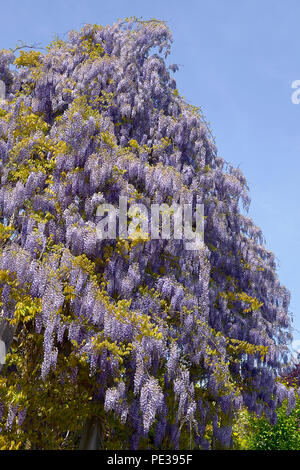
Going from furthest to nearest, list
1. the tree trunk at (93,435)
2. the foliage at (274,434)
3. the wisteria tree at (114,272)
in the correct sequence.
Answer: the foliage at (274,434)
the tree trunk at (93,435)
the wisteria tree at (114,272)

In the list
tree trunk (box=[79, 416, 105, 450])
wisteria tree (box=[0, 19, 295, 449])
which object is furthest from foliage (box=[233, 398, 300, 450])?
tree trunk (box=[79, 416, 105, 450])

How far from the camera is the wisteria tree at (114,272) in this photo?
8.98m

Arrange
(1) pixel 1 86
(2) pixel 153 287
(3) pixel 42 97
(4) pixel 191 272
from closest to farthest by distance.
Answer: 1. (2) pixel 153 287
2. (4) pixel 191 272
3. (3) pixel 42 97
4. (1) pixel 1 86

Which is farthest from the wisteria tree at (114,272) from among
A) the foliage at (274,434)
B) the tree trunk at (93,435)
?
the foliage at (274,434)

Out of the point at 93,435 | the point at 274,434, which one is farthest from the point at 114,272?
the point at 274,434

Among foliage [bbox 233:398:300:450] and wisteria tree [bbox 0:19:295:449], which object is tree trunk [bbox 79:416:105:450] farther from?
foliage [bbox 233:398:300:450]

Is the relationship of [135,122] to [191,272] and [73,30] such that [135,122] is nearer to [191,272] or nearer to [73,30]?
[73,30]

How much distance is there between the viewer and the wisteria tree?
8.98 meters

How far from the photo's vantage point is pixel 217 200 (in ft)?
45.1

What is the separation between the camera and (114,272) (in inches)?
389

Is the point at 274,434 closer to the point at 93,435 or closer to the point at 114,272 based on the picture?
the point at 93,435

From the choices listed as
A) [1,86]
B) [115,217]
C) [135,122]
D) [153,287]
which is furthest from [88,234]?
[1,86]

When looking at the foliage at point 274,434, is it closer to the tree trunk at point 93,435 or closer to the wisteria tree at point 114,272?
the wisteria tree at point 114,272
